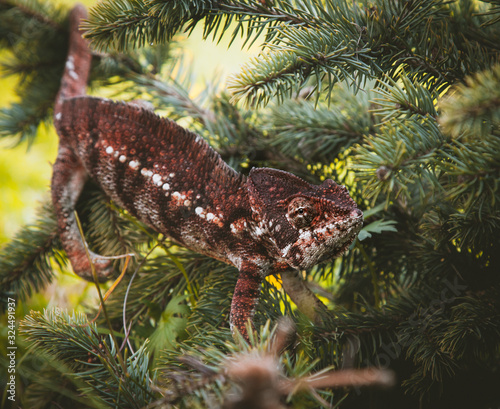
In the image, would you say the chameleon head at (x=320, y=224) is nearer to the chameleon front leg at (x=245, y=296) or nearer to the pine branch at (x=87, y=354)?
the chameleon front leg at (x=245, y=296)

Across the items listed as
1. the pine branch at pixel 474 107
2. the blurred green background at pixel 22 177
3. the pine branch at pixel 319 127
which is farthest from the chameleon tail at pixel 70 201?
the pine branch at pixel 474 107

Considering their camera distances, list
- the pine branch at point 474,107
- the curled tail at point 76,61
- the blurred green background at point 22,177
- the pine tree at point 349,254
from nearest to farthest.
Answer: the pine branch at point 474,107, the pine tree at point 349,254, the curled tail at point 76,61, the blurred green background at point 22,177

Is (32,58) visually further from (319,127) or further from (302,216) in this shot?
(302,216)

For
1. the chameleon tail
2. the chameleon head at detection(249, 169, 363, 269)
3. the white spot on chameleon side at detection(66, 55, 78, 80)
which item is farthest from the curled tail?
the chameleon head at detection(249, 169, 363, 269)

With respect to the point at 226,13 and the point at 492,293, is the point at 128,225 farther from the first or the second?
the point at 492,293

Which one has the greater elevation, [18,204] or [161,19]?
[161,19]

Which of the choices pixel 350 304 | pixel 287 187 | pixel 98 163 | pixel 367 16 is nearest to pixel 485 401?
pixel 350 304

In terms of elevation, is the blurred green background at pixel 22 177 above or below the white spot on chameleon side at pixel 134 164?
below
